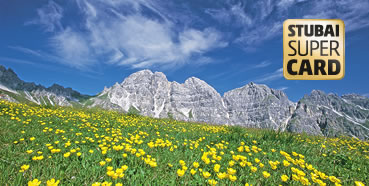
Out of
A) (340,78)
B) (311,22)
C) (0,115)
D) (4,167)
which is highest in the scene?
(311,22)

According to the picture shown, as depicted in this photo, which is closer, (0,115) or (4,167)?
(4,167)

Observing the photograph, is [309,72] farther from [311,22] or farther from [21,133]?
[21,133]

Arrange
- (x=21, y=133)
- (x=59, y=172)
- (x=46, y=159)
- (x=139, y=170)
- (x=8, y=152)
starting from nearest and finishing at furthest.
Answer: (x=59, y=172), (x=139, y=170), (x=46, y=159), (x=8, y=152), (x=21, y=133)

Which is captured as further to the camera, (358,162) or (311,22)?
(311,22)

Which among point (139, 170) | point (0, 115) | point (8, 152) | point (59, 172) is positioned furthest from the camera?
point (0, 115)

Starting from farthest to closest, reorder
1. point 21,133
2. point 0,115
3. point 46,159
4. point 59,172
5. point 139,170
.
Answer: point 0,115
point 21,133
point 46,159
point 139,170
point 59,172

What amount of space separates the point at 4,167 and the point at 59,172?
0.93m

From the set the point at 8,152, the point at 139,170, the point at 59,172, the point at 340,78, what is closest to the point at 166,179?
the point at 139,170

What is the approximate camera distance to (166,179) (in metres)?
2.73

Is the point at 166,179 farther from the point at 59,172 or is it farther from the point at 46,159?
the point at 46,159

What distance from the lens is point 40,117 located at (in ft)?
23.1

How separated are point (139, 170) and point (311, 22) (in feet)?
24.3

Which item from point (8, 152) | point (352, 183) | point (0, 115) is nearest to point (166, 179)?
point (8, 152)

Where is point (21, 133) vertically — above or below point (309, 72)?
below
